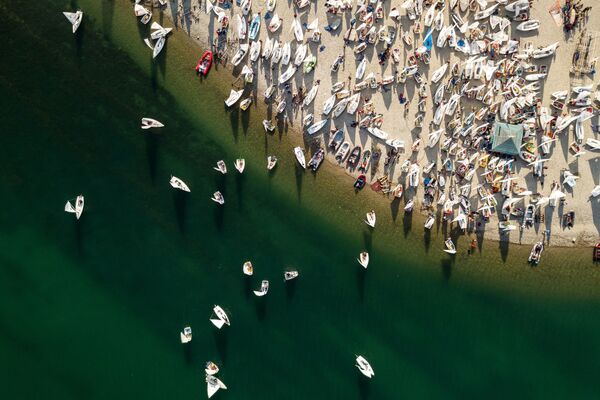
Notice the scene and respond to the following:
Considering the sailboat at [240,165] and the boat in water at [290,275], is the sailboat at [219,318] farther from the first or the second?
the sailboat at [240,165]

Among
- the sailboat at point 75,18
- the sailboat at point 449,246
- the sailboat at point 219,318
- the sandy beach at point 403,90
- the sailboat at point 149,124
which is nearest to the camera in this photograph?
the sailboat at point 75,18

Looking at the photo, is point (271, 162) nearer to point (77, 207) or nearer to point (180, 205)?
point (180, 205)

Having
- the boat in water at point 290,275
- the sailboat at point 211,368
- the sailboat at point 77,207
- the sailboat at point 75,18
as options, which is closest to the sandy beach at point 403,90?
the sailboat at point 75,18

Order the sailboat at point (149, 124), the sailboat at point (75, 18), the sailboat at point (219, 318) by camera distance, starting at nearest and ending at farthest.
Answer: the sailboat at point (75, 18) → the sailboat at point (149, 124) → the sailboat at point (219, 318)

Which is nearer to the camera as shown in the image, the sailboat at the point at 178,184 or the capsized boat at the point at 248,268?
the sailboat at the point at 178,184

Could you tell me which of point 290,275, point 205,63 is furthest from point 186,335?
point 205,63

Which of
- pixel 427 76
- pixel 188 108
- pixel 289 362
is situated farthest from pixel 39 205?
pixel 427 76

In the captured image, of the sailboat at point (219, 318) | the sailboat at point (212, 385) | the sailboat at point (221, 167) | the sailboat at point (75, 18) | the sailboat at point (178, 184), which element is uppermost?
the sailboat at point (75, 18)
